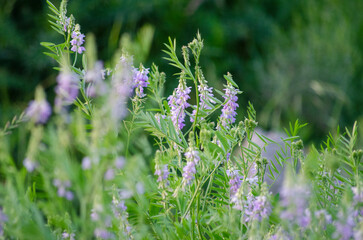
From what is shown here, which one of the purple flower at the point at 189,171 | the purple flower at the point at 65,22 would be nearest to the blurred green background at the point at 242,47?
the purple flower at the point at 65,22

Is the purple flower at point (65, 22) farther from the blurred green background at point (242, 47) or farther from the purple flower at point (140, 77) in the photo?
the blurred green background at point (242, 47)

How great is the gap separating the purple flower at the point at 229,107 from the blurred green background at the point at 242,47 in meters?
2.34

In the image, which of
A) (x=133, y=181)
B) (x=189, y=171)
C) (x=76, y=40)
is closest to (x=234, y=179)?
(x=189, y=171)

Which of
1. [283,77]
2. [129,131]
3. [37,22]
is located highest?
[129,131]

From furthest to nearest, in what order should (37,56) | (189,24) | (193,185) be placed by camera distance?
(189,24)
(37,56)
(193,185)

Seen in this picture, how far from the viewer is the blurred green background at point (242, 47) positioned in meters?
3.69

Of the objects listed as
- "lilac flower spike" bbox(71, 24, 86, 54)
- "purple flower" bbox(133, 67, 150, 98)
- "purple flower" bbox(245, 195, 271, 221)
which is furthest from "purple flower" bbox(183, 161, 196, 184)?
"lilac flower spike" bbox(71, 24, 86, 54)

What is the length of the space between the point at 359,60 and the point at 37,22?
2.86m

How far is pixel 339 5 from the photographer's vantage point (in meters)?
4.96

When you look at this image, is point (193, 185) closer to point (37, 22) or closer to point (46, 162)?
point (46, 162)

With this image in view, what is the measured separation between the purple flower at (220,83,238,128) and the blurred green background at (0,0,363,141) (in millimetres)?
2336

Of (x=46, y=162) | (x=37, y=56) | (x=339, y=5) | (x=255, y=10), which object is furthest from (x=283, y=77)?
(x=46, y=162)

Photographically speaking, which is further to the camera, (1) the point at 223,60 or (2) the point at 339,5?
(2) the point at 339,5

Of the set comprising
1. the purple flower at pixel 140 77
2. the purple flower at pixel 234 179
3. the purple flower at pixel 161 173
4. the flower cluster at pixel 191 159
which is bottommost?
the purple flower at pixel 234 179
